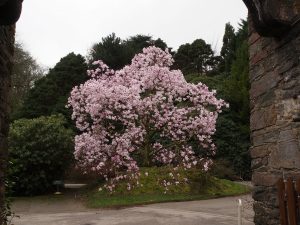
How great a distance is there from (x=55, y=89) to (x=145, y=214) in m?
17.5

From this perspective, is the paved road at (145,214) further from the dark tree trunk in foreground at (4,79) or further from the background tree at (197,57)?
the background tree at (197,57)

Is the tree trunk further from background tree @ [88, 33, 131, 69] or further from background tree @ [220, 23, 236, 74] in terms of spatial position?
background tree @ [220, 23, 236, 74]

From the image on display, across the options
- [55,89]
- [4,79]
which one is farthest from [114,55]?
[4,79]

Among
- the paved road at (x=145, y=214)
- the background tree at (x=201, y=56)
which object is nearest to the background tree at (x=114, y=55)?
the background tree at (x=201, y=56)

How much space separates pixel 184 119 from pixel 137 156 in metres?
3.15

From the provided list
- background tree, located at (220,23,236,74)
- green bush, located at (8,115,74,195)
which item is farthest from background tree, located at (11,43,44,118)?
background tree, located at (220,23,236,74)

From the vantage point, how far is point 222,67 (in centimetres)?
3306

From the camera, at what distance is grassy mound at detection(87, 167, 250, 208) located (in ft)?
44.5

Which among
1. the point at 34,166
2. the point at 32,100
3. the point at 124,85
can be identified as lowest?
the point at 34,166

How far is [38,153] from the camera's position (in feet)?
51.2

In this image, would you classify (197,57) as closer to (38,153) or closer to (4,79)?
(38,153)

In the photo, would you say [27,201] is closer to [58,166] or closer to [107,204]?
[58,166]

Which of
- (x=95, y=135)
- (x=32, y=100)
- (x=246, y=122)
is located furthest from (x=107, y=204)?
(x=32, y=100)

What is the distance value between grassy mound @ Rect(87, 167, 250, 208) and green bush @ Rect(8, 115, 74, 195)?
2.14m
